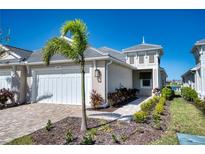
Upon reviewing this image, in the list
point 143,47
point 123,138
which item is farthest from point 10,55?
point 143,47

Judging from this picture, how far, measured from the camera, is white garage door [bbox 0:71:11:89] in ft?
44.8

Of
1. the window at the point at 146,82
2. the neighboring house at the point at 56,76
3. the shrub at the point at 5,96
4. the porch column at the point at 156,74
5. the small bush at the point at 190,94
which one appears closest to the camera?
the neighboring house at the point at 56,76

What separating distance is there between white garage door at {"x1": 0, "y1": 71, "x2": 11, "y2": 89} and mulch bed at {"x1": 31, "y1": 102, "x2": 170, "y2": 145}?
790cm

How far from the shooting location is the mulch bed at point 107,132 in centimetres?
548

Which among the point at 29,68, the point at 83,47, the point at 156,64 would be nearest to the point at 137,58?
the point at 156,64

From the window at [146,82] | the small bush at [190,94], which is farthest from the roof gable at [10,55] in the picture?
the small bush at [190,94]

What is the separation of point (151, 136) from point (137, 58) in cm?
1435

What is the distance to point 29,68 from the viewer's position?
13336mm

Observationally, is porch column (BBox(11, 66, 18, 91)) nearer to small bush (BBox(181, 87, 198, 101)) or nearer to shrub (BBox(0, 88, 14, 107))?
shrub (BBox(0, 88, 14, 107))

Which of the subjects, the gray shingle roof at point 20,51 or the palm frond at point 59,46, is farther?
the gray shingle roof at point 20,51

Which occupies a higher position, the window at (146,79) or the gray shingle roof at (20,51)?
the gray shingle roof at (20,51)

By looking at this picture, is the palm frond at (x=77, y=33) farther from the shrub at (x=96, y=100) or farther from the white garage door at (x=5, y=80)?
the white garage door at (x=5, y=80)

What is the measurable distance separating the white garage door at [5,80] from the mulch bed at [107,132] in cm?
790
